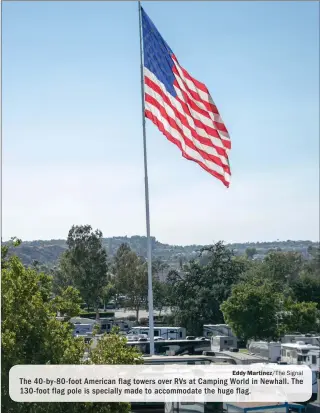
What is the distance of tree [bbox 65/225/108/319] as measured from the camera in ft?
217

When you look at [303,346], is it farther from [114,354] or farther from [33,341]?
[33,341]

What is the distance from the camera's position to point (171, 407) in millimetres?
16750

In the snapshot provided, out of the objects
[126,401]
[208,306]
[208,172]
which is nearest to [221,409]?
[126,401]

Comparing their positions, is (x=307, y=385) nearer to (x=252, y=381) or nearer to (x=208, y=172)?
(x=252, y=381)

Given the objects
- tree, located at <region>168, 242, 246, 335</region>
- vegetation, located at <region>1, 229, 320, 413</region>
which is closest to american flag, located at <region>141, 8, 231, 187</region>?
vegetation, located at <region>1, 229, 320, 413</region>

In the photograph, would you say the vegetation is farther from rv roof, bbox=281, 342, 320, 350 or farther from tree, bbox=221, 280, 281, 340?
rv roof, bbox=281, 342, 320, 350

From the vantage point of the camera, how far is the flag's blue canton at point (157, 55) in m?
15.5

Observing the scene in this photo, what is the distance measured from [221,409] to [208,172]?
19.3 feet

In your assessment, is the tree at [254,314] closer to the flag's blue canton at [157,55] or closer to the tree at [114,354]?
the flag's blue canton at [157,55]
